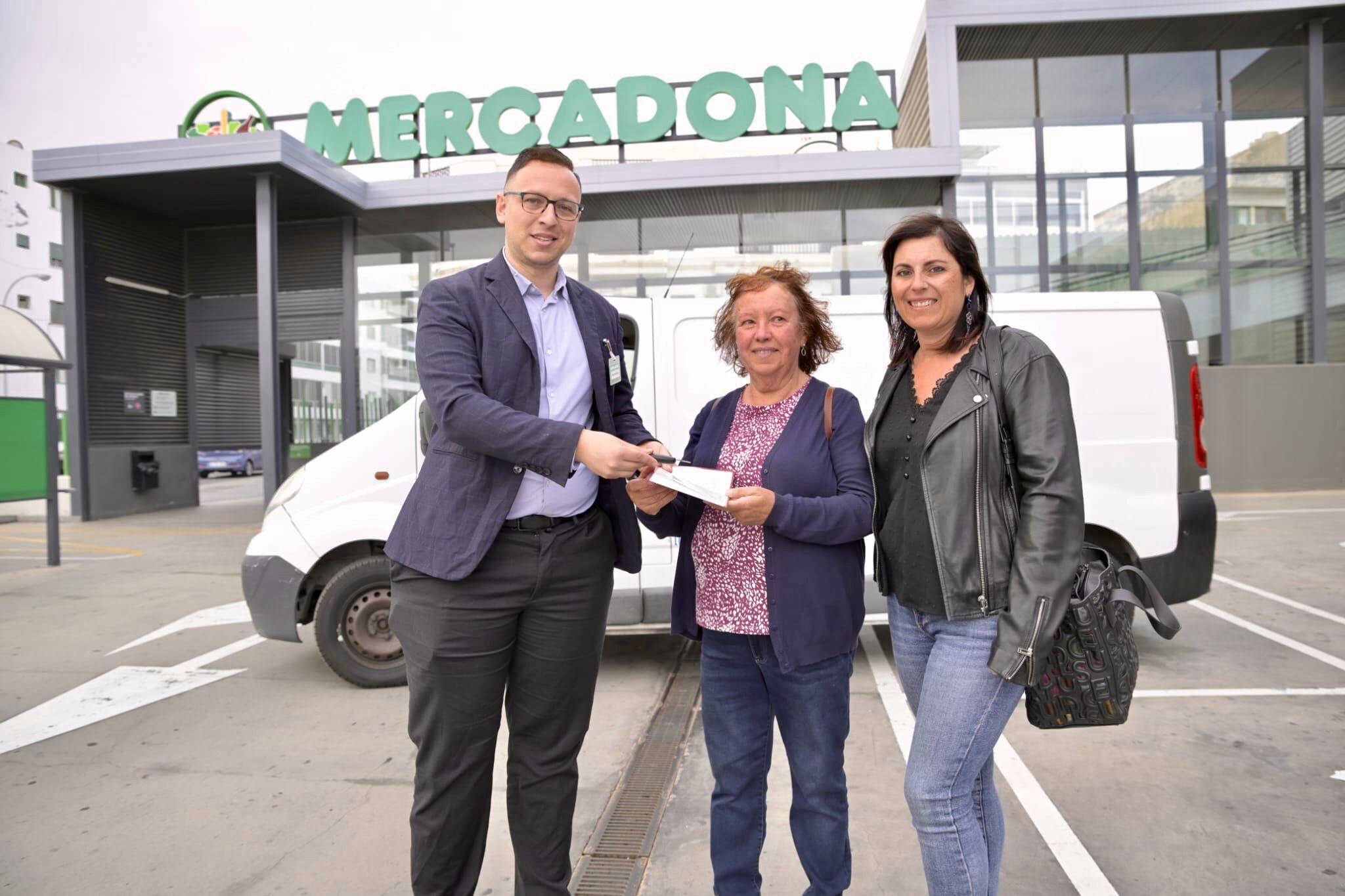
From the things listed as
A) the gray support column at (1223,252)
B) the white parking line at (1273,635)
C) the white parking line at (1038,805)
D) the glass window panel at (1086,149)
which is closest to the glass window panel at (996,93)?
the glass window panel at (1086,149)

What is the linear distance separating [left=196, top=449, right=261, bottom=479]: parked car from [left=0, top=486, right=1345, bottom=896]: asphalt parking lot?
1825 cm

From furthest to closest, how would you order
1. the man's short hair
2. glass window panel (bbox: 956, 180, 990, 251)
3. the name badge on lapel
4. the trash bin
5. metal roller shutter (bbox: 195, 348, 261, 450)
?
metal roller shutter (bbox: 195, 348, 261, 450) → the trash bin → glass window panel (bbox: 956, 180, 990, 251) → the name badge on lapel → the man's short hair

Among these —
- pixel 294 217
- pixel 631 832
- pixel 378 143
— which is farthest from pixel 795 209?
pixel 631 832

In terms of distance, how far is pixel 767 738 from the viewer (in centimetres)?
220

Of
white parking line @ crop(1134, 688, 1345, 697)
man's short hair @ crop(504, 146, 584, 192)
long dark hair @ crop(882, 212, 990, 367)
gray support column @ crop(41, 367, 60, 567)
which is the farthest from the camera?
gray support column @ crop(41, 367, 60, 567)

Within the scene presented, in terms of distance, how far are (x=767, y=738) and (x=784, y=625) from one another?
39cm

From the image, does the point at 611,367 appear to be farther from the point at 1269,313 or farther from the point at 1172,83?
the point at 1269,313

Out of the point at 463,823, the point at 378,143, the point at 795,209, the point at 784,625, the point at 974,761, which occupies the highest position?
the point at 378,143

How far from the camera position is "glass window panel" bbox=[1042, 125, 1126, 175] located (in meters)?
13.1

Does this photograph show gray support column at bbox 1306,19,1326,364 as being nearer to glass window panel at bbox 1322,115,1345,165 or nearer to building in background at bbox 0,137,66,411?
glass window panel at bbox 1322,115,1345,165

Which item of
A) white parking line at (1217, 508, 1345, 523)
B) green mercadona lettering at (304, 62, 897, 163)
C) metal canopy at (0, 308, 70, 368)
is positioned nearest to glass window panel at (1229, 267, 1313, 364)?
white parking line at (1217, 508, 1345, 523)

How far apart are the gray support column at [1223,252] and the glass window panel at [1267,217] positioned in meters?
0.10

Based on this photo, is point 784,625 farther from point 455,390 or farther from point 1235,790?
point 1235,790

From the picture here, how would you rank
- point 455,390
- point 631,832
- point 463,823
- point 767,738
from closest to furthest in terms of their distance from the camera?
point 455,390 → point 463,823 → point 767,738 → point 631,832
